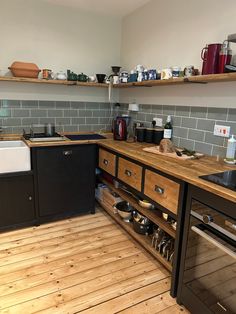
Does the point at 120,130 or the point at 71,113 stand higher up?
the point at 71,113

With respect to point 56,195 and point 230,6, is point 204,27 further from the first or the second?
point 56,195

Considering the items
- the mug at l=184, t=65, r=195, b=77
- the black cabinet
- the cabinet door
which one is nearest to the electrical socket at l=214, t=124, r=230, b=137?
the mug at l=184, t=65, r=195, b=77

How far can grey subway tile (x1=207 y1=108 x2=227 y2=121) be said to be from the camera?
1.92 m

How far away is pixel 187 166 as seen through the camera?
1.71 metres

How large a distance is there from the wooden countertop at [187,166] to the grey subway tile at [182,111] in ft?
1.60

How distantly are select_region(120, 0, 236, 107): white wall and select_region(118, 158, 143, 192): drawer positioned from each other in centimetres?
80

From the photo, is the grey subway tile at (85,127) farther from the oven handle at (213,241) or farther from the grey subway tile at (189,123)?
the oven handle at (213,241)

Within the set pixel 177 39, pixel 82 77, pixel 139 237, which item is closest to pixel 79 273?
pixel 139 237

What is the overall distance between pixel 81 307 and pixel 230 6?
2.34m

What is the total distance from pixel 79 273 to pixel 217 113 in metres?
1.66

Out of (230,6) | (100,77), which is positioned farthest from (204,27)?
(100,77)

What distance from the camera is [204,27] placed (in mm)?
2018

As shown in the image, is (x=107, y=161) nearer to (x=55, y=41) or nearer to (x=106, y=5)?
(x=55, y=41)

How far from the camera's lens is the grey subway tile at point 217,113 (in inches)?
75.7
